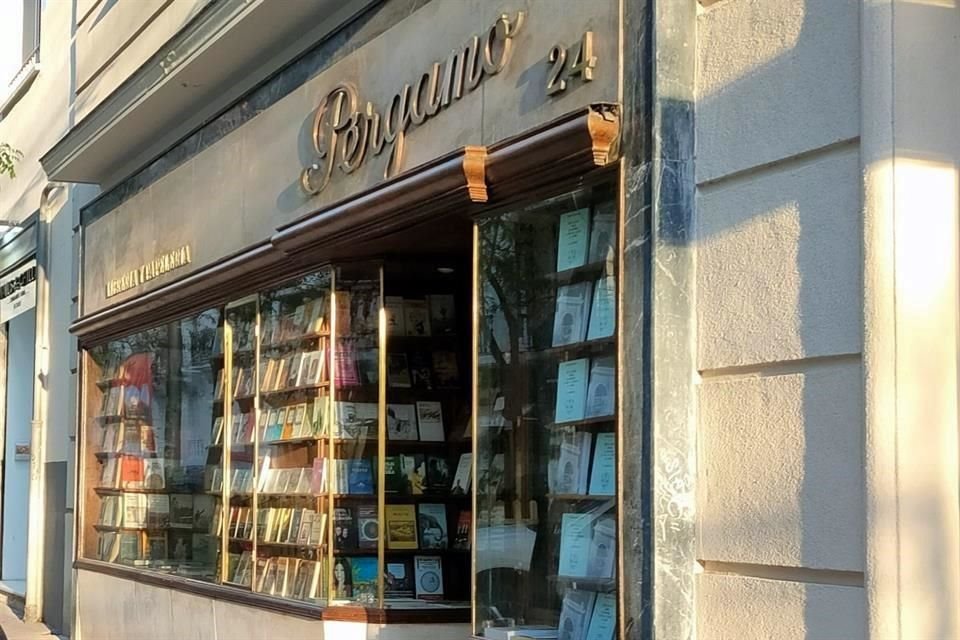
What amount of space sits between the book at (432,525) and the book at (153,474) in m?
3.91

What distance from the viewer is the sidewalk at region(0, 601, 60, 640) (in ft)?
43.4

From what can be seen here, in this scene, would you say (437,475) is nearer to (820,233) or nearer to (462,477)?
(462,477)

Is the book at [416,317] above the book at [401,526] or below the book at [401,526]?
above

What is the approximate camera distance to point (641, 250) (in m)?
5.29

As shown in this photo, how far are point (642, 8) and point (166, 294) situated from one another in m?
6.15

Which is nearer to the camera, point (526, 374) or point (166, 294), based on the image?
point (526, 374)

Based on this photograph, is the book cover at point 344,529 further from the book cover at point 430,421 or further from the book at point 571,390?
the book at point 571,390

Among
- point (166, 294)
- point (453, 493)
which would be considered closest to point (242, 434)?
point (166, 294)

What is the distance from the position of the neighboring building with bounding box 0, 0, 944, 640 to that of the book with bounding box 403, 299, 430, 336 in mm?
18

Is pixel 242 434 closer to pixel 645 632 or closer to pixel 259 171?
pixel 259 171

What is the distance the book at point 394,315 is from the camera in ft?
27.2

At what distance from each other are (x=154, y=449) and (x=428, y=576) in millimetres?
4404

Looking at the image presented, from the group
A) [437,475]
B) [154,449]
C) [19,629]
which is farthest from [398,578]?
[19,629]

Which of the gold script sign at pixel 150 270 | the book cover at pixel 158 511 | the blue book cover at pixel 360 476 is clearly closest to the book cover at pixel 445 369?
the blue book cover at pixel 360 476
